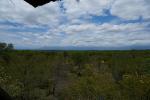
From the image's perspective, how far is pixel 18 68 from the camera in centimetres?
5200

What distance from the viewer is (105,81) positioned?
153 feet

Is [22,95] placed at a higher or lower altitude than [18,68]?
lower

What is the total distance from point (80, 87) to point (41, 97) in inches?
269

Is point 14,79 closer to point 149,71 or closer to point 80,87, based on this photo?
point 80,87

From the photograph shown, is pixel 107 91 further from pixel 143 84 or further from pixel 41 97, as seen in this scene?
pixel 41 97

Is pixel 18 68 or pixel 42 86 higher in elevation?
pixel 18 68

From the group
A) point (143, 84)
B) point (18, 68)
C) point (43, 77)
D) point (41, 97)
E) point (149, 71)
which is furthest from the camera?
point (149, 71)

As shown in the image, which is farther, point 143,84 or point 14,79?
point 14,79

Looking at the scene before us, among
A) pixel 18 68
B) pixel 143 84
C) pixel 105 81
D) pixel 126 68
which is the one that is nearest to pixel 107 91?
pixel 105 81

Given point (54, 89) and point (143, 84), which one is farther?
point (54, 89)

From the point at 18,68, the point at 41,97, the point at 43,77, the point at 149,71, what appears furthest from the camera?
the point at 149,71

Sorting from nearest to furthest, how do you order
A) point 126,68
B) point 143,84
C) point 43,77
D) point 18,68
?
point 143,84, point 18,68, point 43,77, point 126,68

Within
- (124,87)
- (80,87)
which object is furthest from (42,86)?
(124,87)

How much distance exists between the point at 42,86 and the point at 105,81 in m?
14.1
